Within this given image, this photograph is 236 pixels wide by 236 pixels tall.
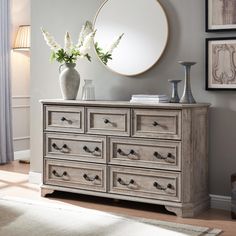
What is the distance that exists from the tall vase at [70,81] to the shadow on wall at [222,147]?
1166mm

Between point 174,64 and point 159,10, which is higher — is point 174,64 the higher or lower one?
the lower one

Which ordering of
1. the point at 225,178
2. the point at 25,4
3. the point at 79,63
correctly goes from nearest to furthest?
the point at 225,178 → the point at 79,63 → the point at 25,4

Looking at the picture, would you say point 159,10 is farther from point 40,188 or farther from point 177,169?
point 40,188

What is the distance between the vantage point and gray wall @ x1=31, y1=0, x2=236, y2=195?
13.4 feet

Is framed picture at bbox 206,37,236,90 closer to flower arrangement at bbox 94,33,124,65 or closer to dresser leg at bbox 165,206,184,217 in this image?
flower arrangement at bbox 94,33,124,65

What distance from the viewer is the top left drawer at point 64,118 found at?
4.26 m

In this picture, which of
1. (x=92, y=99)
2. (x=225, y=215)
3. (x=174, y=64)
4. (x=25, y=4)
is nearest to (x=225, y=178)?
(x=225, y=215)

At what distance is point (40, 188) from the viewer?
15.0 feet

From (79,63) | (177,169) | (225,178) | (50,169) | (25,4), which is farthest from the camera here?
(25,4)

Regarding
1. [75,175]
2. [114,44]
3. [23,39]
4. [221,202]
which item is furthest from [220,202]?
[23,39]

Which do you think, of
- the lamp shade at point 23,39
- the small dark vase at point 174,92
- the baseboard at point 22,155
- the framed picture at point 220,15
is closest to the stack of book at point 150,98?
the small dark vase at point 174,92

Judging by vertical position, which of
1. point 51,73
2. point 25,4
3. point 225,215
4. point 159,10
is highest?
point 25,4

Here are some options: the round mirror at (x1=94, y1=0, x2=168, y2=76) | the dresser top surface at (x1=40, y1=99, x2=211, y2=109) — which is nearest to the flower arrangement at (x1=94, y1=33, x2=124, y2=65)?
the round mirror at (x1=94, y1=0, x2=168, y2=76)

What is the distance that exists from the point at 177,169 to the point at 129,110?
1.91 feet
